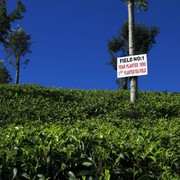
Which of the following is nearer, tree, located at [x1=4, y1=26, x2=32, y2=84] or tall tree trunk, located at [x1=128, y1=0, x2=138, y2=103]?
tall tree trunk, located at [x1=128, y1=0, x2=138, y2=103]

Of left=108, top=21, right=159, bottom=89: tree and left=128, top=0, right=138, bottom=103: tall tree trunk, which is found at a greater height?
left=108, top=21, right=159, bottom=89: tree

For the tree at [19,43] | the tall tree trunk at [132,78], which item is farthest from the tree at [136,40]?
the tall tree trunk at [132,78]

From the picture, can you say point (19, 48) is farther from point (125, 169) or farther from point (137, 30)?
point (125, 169)

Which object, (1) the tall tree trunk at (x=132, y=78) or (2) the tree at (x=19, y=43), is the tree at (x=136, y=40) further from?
(1) the tall tree trunk at (x=132, y=78)

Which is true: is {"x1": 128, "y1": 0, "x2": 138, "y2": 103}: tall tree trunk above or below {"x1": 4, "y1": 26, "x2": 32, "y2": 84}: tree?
below

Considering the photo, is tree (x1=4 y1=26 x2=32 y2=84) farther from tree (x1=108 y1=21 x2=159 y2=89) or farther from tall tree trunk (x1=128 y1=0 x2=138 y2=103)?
tall tree trunk (x1=128 y1=0 x2=138 y2=103)

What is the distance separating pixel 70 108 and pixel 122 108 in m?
1.72

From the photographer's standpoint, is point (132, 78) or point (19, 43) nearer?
point (132, 78)

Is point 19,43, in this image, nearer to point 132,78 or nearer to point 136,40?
point 136,40

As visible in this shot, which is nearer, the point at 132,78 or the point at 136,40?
the point at 132,78

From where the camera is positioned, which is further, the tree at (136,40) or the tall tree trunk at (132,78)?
the tree at (136,40)

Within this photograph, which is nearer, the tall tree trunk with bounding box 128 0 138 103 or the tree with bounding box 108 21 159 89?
the tall tree trunk with bounding box 128 0 138 103

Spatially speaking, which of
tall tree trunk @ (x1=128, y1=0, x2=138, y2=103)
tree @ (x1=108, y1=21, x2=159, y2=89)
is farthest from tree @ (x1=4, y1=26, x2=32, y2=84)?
tall tree trunk @ (x1=128, y1=0, x2=138, y2=103)

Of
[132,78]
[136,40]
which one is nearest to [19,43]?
[136,40]
